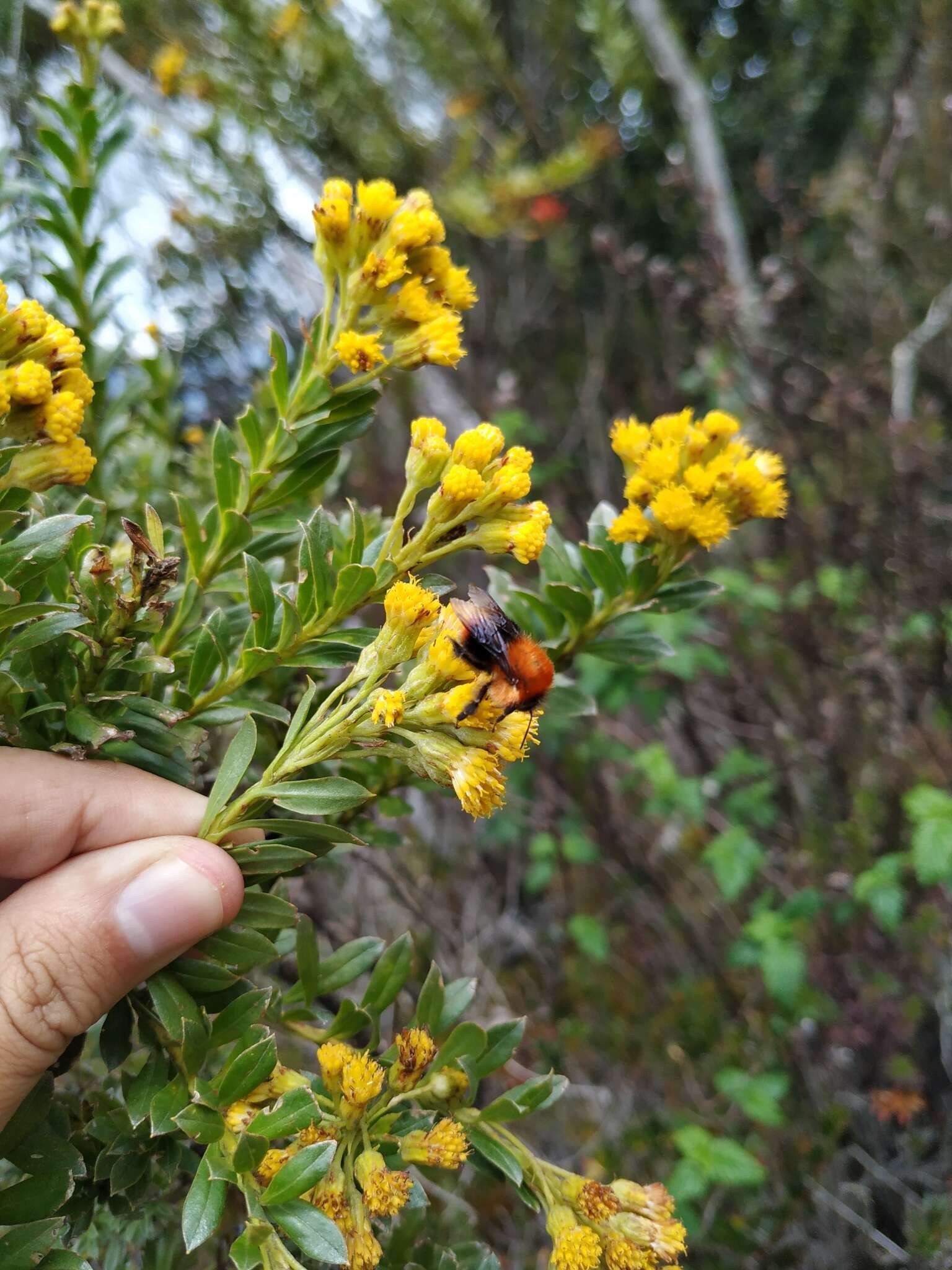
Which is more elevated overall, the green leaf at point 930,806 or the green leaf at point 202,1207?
the green leaf at point 930,806

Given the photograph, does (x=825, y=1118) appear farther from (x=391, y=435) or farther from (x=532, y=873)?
(x=391, y=435)

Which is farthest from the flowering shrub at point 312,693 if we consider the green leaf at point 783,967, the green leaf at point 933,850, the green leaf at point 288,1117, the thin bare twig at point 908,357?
the thin bare twig at point 908,357

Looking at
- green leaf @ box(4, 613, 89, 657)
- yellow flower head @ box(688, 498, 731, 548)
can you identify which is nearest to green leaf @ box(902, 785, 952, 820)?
yellow flower head @ box(688, 498, 731, 548)

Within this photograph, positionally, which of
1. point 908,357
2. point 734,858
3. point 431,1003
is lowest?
point 431,1003

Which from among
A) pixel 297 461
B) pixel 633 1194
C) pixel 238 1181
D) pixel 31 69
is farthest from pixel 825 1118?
pixel 31 69

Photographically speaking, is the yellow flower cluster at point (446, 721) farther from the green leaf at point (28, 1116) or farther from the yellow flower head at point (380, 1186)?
the green leaf at point (28, 1116)

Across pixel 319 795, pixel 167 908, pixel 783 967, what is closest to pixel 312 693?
pixel 319 795

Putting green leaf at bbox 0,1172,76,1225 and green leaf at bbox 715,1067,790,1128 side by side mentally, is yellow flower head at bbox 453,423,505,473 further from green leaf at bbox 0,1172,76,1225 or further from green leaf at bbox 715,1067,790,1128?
green leaf at bbox 715,1067,790,1128

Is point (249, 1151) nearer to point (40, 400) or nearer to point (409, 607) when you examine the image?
point (409, 607)
